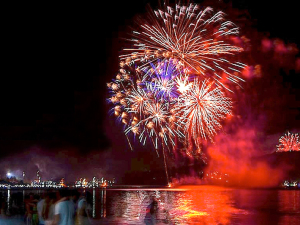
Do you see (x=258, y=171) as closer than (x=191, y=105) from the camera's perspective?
No

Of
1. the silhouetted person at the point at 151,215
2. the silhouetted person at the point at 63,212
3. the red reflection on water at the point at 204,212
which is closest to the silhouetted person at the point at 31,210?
the silhouetted person at the point at 151,215

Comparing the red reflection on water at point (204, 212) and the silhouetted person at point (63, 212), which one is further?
the red reflection on water at point (204, 212)

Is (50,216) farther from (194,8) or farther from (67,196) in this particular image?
(194,8)

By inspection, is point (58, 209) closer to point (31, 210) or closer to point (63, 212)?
point (63, 212)

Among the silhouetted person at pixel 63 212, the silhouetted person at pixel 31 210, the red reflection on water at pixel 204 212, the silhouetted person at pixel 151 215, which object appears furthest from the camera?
the red reflection on water at pixel 204 212

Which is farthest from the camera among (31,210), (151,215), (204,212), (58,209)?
(204,212)

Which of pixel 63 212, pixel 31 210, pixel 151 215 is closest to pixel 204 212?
pixel 151 215

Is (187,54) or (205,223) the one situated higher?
(187,54)

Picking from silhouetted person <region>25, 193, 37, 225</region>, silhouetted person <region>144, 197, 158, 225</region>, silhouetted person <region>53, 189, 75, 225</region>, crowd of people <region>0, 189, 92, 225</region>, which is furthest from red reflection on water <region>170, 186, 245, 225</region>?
silhouetted person <region>53, 189, 75, 225</region>

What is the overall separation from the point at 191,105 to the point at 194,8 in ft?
22.3

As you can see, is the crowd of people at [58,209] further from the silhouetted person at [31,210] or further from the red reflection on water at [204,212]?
the red reflection on water at [204,212]

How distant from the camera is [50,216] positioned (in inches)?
494

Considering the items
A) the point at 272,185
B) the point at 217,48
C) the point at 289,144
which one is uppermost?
the point at 217,48

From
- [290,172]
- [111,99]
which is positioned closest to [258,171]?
[290,172]
